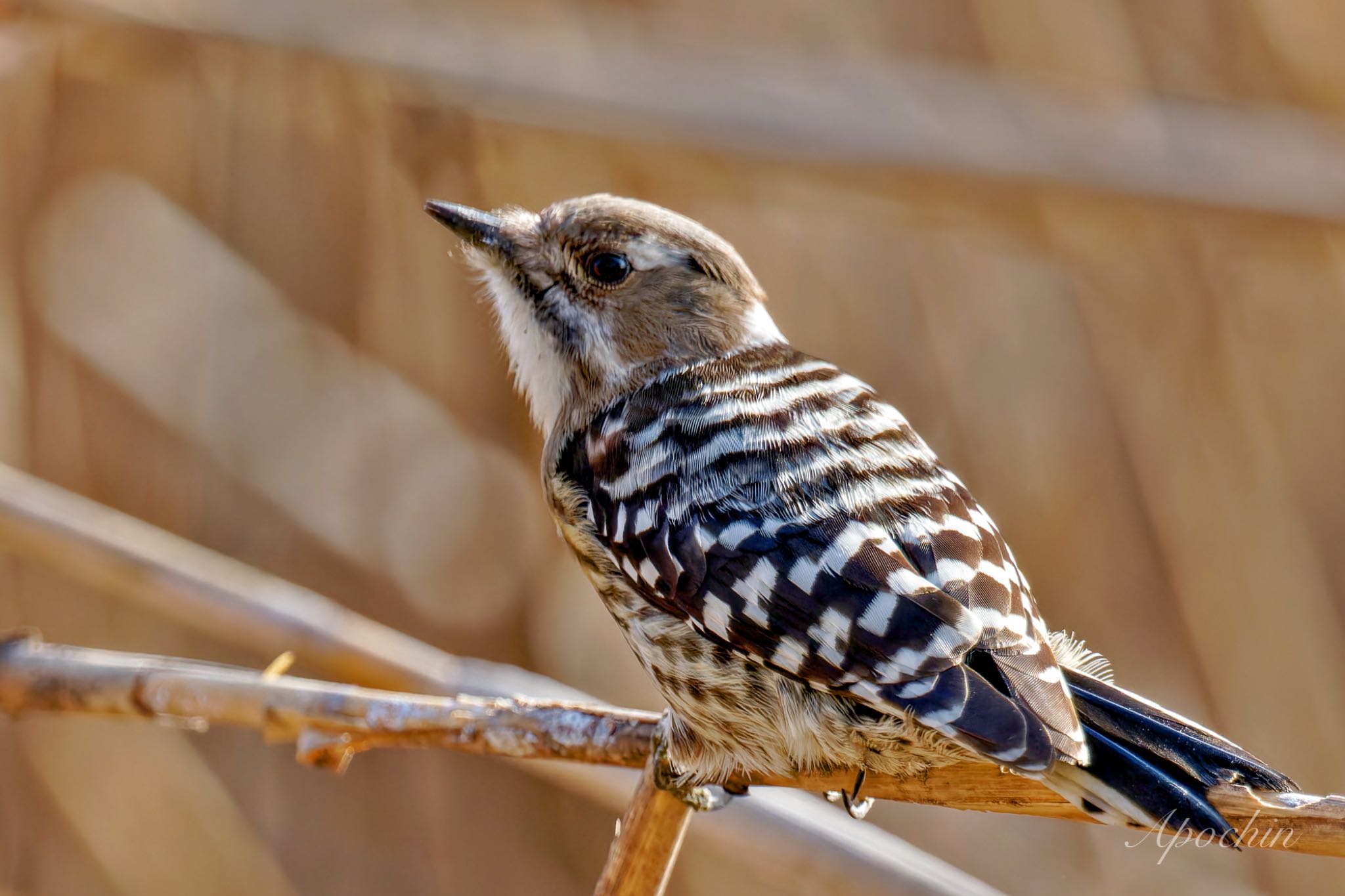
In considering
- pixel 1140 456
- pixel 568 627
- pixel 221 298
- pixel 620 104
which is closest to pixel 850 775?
pixel 620 104

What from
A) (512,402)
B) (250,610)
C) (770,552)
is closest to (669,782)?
(770,552)

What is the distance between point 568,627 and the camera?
118 inches

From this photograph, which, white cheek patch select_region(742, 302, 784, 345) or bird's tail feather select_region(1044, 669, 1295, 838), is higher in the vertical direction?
white cheek patch select_region(742, 302, 784, 345)

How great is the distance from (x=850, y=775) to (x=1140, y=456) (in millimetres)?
1948

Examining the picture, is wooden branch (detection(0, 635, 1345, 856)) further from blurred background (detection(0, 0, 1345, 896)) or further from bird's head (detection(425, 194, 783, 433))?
blurred background (detection(0, 0, 1345, 896))

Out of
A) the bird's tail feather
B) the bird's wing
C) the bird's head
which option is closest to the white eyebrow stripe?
the bird's head

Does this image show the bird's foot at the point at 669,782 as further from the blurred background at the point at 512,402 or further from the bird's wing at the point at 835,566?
the blurred background at the point at 512,402

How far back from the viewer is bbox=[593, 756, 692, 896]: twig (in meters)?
1.41

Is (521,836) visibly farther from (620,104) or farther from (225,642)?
(620,104)

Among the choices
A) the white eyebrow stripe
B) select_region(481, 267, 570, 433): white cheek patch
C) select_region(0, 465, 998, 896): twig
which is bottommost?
select_region(0, 465, 998, 896): twig

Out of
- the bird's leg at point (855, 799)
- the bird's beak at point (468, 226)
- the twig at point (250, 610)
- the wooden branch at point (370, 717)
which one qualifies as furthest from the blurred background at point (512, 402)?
the bird's leg at point (855, 799)

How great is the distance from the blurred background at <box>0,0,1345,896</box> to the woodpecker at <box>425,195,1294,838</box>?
0.92 metres

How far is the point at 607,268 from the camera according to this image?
1900 mm

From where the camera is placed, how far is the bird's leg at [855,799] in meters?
1.44
